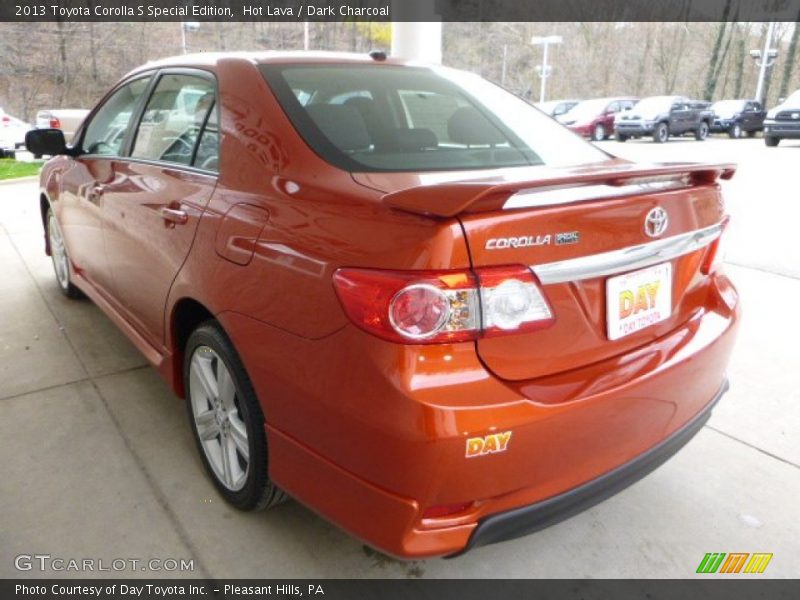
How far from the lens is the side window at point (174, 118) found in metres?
2.47

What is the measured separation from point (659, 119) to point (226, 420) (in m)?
23.0

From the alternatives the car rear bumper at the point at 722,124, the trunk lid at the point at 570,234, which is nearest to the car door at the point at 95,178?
the trunk lid at the point at 570,234

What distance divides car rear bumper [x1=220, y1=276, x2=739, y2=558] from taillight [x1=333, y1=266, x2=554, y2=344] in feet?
0.13

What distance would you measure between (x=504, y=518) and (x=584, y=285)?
0.64m

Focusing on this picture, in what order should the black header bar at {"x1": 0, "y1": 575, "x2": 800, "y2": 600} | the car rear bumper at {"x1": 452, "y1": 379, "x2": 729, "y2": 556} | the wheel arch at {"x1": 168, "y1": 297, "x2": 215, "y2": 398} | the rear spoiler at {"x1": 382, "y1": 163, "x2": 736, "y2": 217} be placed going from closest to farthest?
the rear spoiler at {"x1": 382, "y1": 163, "x2": 736, "y2": 217}, the car rear bumper at {"x1": 452, "y1": 379, "x2": 729, "y2": 556}, the black header bar at {"x1": 0, "y1": 575, "x2": 800, "y2": 600}, the wheel arch at {"x1": 168, "y1": 297, "x2": 215, "y2": 398}

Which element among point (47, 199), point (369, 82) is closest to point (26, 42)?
point (47, 199)

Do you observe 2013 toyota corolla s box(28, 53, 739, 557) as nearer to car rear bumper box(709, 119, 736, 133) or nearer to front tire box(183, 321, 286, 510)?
front tire box(183, 321, 286, 510)

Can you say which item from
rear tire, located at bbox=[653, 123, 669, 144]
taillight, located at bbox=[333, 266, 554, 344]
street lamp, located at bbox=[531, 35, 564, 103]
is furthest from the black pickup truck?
taillight, located at bbox=[333, 266, 554, 344]

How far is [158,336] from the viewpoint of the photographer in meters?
2.73

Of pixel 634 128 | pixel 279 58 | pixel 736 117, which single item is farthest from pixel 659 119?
pixel 279 58

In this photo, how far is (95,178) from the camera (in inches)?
131

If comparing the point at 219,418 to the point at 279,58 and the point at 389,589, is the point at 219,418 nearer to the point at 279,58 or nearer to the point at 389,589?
the point at 389,589

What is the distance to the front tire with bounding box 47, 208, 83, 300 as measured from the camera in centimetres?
438

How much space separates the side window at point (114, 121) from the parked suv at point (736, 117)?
2620cm
